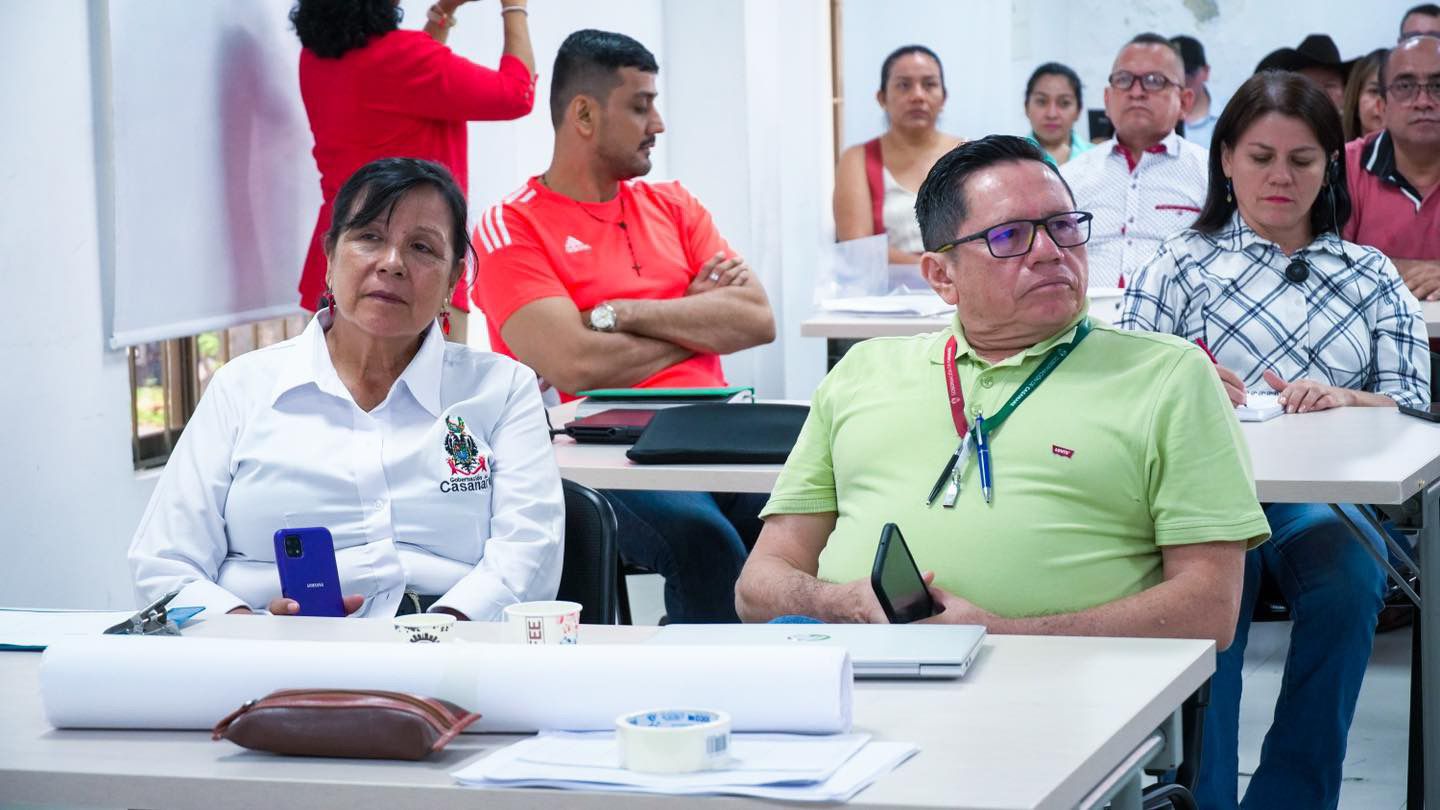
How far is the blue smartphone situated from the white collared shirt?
0.19 metres

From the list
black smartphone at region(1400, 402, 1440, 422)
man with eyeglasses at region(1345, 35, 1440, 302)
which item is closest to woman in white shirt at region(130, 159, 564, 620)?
black smartphone at region(1400, 402, 1440, 422)

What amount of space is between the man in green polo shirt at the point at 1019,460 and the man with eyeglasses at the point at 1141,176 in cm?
326

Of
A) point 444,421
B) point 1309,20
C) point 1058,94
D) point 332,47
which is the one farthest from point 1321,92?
point 1309,20

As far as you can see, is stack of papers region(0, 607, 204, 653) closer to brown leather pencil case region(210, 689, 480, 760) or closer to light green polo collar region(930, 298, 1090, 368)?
brown leather pencil case region(210, 689, 480, 760)

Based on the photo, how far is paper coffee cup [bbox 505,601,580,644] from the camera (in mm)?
1950

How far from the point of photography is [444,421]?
2.65 meters

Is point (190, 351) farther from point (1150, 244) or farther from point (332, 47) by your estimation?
point (1150, 244)

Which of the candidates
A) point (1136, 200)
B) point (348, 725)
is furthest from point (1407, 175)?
point (348, 725)

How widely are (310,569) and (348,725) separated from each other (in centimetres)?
79

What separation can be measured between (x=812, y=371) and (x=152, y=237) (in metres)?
5.12

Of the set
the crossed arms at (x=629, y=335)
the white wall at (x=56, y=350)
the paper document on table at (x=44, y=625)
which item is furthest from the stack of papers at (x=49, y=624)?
the crossed arms at (x=629, y=335)

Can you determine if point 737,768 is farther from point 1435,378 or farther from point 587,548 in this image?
point 1435,378

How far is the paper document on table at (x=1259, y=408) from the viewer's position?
332cm

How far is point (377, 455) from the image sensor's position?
103 inches
